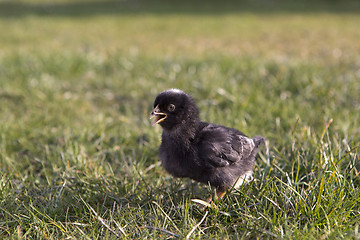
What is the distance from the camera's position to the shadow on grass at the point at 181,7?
18.4m

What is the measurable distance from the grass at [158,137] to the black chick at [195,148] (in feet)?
0.67

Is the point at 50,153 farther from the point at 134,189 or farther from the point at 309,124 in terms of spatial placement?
the point at 309,124

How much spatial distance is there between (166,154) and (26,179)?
1532 millimetres

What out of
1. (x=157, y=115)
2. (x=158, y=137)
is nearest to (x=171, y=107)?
(x=157, y=115)

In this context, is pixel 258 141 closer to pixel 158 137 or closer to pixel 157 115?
pixel 157 115

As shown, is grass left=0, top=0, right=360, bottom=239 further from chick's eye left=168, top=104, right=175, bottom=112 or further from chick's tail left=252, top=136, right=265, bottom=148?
chick's eye left=168, top=104, right=175, bottom=112

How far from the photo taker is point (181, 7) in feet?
66.9

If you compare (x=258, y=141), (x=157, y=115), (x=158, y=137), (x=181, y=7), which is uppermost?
(x=181, y=7)

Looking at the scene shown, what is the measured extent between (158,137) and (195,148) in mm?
1492

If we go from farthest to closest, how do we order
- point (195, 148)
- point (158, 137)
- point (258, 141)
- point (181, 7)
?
point (181, 7), point (158, 137), point (258, 141), point (195, 148)

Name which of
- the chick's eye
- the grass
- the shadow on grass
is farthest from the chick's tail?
the shadow on grass

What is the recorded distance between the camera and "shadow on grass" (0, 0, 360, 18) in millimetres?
18391

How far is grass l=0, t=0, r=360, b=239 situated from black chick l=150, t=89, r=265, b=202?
0.20 m

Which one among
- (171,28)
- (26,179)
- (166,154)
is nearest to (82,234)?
(166,154)
